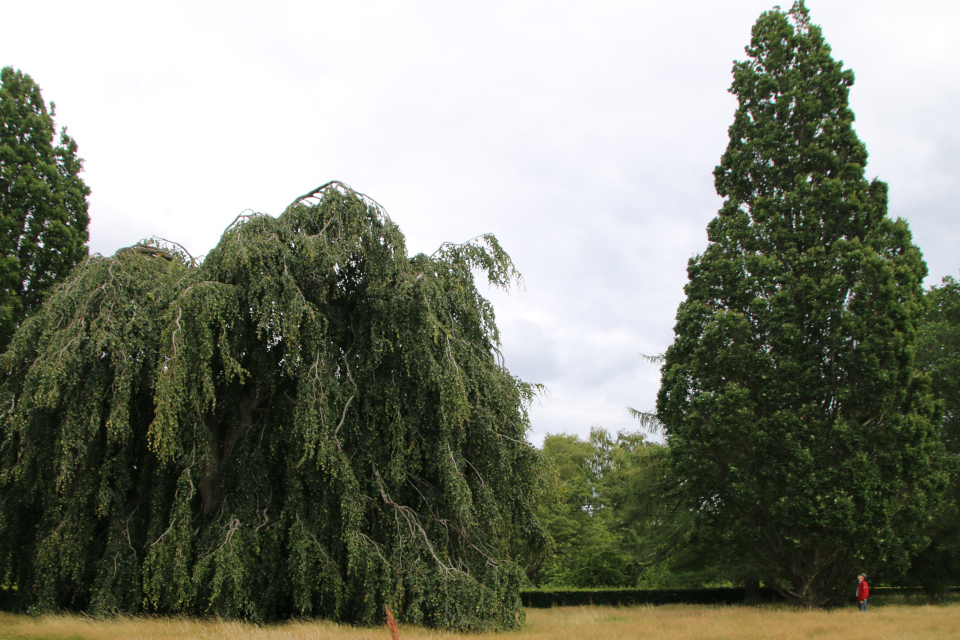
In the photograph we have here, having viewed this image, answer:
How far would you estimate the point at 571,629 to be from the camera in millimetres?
11086

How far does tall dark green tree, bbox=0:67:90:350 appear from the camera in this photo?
47.1 ft

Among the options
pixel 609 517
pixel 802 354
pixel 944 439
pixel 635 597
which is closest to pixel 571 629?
pixel 802 354

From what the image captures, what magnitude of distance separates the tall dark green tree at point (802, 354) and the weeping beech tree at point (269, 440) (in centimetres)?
599

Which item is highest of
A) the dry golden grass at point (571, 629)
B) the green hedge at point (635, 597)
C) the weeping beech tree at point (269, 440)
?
the weeping beech tree at point (269, 440)

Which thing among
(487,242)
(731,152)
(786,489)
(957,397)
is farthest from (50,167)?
(957,397)

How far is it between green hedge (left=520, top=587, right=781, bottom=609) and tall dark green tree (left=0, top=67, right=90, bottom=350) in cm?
1719

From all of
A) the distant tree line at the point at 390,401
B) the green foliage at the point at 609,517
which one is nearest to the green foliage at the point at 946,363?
the distant tree line at the point at 390,401

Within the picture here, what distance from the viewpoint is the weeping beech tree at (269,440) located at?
9.53m

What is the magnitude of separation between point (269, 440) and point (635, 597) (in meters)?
16.1

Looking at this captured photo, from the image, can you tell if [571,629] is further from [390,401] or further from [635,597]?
[635,597]

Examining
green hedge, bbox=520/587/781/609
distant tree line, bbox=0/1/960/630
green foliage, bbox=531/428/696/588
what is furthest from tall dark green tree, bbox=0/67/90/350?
green hedge, bbox=520/587/781/609

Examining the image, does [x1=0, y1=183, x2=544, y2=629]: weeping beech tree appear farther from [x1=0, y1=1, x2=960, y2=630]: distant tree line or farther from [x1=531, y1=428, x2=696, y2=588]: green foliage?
[x1=531, y1=428, x2=696, y2=588]: green foliage

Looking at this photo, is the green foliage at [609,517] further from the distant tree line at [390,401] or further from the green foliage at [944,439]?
the green foliage at [944,439]

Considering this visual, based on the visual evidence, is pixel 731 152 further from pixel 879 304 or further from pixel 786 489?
pixel 786 489
